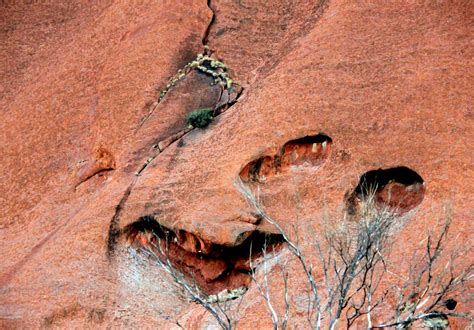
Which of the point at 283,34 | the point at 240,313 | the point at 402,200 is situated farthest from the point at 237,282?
the point at 283,34

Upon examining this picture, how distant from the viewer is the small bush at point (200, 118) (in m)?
30.4

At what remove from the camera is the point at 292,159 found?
1087 inches

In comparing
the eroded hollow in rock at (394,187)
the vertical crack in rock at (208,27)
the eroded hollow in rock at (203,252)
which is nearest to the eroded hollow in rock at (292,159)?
the eroded hollow in rock at (394,187)

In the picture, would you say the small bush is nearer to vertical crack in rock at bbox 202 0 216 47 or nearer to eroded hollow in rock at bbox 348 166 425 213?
vertical crack in rock at bbox 202 0 216 47

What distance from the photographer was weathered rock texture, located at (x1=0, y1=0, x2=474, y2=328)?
26047 mm

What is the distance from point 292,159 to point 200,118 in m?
4.23

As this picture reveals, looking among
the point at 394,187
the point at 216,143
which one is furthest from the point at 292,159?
the point at 394,187

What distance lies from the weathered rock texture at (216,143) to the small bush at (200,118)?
0.54m

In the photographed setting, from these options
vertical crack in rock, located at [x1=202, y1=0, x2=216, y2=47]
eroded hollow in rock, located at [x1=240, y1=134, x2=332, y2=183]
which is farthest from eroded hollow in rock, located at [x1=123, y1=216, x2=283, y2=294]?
vertical crack in rock, located at [x1=202, y1=0, x2=216, y2=47]

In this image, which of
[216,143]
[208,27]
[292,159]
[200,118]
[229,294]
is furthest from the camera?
[208,27]

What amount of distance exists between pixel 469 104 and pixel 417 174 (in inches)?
116

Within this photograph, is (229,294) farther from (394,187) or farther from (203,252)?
(394,187)

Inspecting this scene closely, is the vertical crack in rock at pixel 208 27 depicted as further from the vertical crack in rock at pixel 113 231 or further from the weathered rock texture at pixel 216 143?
the vertical crack in rock at pixel 113 231

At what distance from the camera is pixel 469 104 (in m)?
26.8
